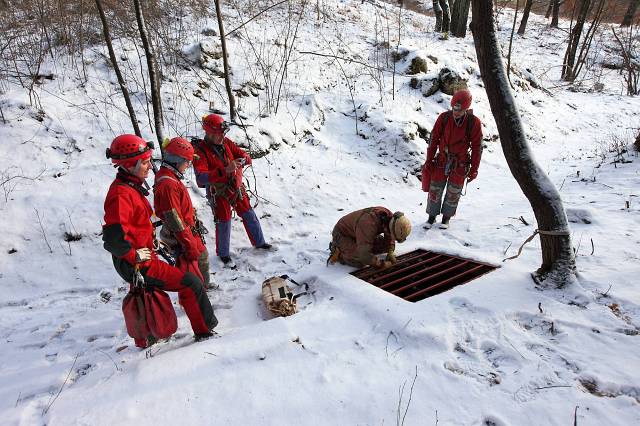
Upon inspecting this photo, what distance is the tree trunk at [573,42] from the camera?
1431 centimetres

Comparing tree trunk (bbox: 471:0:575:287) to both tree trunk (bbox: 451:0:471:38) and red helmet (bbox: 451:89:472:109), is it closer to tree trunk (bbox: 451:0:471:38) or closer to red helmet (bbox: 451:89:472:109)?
red helmet (bbox: 451:89:472:109)

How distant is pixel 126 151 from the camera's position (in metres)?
2.65

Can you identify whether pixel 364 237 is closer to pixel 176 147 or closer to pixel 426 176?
pixel 426 176

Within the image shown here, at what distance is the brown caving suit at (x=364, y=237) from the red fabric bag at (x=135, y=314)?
215cm

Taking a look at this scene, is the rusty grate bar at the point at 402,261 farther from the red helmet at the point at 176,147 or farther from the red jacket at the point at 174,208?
the red helmet at the point at 176,147

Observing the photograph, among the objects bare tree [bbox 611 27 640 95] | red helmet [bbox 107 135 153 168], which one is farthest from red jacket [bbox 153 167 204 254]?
bare tree [bbox 611 27 640 95]

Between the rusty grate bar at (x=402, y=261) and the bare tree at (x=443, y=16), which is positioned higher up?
the bare tree at (x=443, y=16)

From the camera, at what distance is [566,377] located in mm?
2324

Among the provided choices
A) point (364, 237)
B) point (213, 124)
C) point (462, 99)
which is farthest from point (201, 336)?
point (462, 99)

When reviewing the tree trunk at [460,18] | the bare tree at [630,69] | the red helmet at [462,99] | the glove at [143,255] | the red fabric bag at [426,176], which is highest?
the tree trunk at [460,18]

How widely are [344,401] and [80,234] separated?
402 cm

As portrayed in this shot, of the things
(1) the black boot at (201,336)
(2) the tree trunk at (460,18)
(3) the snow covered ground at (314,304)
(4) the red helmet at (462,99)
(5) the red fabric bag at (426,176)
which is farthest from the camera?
(2) the tree trunk at (460,18)

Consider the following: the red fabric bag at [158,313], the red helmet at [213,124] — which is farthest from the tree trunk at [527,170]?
the red fabric bag at [158,313]

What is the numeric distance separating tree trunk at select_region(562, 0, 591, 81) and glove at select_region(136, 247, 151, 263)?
54.6ft
